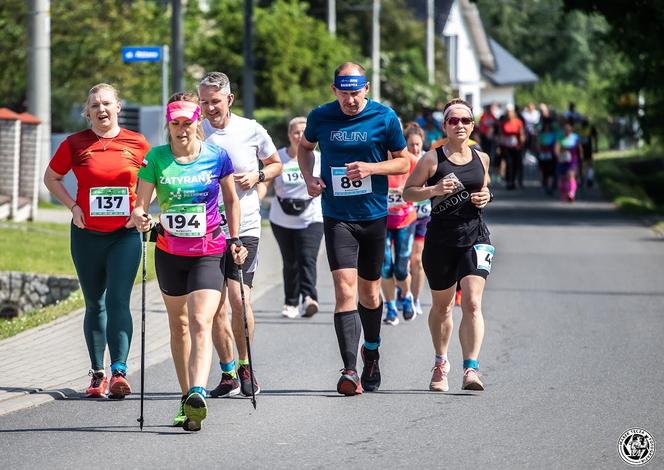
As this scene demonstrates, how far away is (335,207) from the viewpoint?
9.77 metres

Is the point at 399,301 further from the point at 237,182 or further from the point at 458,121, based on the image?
the point at 237,182

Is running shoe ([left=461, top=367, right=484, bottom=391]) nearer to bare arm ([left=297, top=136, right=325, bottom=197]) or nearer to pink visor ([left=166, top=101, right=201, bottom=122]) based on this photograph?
bare arm ([left=297, top=136, right=325, bottom=197])

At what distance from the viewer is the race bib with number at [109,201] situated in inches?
377

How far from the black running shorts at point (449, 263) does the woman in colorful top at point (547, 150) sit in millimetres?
23542

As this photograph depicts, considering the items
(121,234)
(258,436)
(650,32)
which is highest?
(650,32)

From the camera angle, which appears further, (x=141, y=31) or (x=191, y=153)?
(x=141, y=31)

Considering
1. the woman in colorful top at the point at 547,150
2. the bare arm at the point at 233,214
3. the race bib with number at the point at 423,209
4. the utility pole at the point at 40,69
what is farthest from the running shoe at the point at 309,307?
the woman in colorful top at the point at 547,150

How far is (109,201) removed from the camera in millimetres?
9586

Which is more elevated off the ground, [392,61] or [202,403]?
[392,61]

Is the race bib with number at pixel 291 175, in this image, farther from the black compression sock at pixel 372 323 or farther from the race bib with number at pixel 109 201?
the race bib with number at pixel 109 201

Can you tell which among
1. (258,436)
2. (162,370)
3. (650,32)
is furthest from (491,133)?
(258,436)

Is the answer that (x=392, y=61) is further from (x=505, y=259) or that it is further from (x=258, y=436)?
(x=258, y=436)

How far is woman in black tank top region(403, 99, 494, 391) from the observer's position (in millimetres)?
9797

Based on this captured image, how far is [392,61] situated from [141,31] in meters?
10.9
